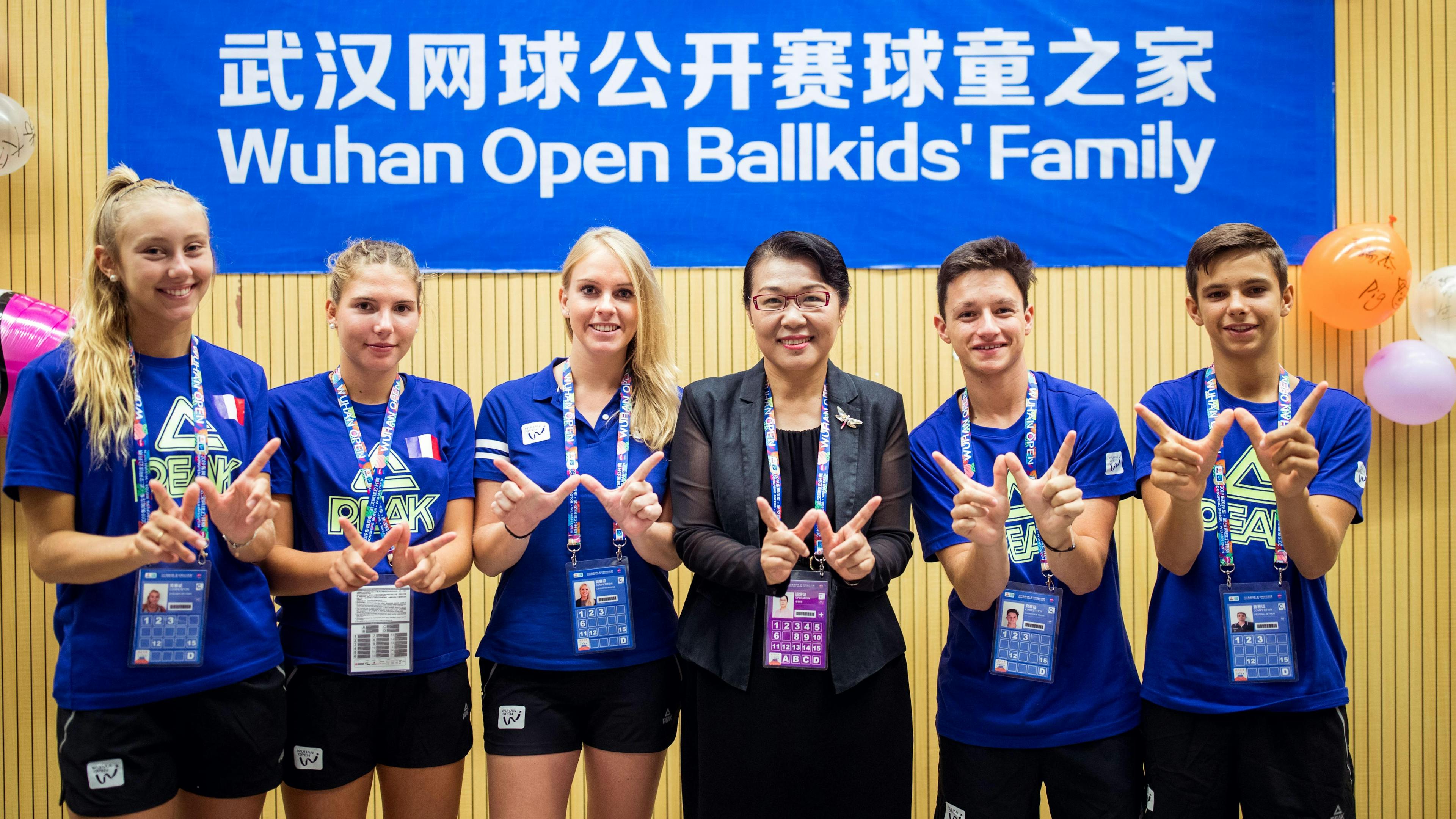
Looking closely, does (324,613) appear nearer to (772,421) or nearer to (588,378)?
(588,378)

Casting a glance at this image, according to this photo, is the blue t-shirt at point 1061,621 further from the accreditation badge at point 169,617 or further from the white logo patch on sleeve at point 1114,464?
the accreditation badge at point 169,617

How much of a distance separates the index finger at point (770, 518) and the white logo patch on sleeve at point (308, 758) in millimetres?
1322

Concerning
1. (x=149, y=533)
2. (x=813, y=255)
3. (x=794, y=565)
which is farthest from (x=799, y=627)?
(x=149, y=533)

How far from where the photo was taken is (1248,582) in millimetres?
2318

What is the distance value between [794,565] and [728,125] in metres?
2.34

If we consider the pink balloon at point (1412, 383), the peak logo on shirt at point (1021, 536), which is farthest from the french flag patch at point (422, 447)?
the pink balloon at point (1412, 383)

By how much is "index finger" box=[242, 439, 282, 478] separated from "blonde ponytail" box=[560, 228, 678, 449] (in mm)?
813

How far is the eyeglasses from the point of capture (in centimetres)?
224

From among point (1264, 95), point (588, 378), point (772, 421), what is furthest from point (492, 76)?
point (1264, 95)

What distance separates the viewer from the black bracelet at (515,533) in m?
2.32

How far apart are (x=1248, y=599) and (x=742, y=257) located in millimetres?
2269

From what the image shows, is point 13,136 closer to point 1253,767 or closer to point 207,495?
point 207,495

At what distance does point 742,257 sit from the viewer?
12.6 feet

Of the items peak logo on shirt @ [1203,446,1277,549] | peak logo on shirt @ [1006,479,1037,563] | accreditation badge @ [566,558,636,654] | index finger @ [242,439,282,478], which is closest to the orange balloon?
peak logo on shirt @ [1203,446,1277,549]
